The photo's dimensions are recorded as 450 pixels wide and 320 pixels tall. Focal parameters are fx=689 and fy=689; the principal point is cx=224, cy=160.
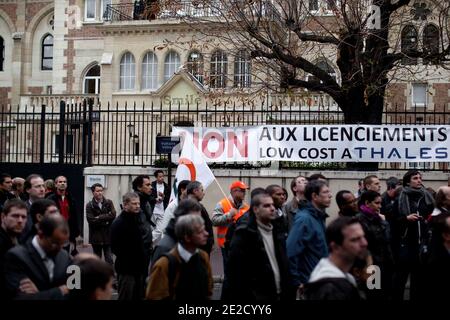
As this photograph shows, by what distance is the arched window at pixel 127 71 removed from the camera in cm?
3203

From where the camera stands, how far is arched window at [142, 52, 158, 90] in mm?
31750

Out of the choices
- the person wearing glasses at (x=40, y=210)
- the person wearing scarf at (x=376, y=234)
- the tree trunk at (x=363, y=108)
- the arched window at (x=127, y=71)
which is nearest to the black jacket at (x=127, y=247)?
the person wearing glasses at (x=40, y=210)

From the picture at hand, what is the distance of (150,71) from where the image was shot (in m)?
31.9

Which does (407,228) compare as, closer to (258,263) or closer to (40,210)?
(258,263)

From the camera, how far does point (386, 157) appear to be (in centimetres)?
1431

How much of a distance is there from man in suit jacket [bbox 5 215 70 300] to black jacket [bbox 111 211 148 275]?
85.9 inches

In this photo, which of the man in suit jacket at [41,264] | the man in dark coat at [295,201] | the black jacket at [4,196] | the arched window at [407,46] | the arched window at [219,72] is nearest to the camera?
the man in suit jacket at [41,264]

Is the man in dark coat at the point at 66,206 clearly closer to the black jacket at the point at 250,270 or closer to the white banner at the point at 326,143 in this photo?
the white banner at the point at 326,143

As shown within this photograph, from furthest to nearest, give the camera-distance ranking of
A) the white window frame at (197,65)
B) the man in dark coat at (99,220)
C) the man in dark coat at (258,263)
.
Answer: the white window frame at (197,65) < the man in dark coat at (99,220) < the man in dark coat at (258,263)

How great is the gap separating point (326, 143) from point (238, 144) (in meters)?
1.84

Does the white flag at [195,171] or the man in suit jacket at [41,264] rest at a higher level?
the white flag at [195,171]

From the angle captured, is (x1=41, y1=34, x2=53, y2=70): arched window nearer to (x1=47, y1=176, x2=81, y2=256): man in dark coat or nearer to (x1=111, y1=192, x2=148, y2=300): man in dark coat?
(x1=47, y1=176, x2=81, y2=256): man in dark coat
